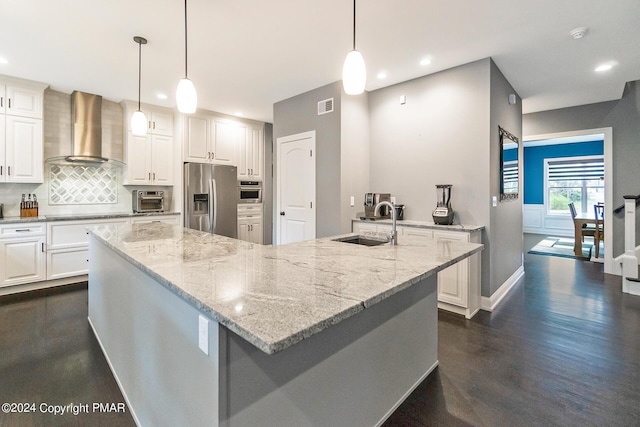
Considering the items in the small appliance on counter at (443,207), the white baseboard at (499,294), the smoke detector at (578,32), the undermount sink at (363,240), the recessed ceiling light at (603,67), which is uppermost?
the recessed ceiling light at (603,67)

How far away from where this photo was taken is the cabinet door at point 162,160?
5016mm

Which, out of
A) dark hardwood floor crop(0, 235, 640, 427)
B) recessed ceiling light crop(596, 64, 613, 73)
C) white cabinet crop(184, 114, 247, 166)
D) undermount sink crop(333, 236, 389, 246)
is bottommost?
dark hardwood floor crop(0, 235, 640, 427)

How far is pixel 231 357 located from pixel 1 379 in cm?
228

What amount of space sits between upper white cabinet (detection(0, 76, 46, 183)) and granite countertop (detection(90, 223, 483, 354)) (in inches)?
115

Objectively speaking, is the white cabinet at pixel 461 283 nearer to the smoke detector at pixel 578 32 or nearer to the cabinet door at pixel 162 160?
the smoke detector at pixel 578 32

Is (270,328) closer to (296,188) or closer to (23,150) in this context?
(296,188)

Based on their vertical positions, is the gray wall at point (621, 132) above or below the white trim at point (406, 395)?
above

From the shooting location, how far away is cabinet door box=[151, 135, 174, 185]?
5016 mm

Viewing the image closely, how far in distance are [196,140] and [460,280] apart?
4558mm

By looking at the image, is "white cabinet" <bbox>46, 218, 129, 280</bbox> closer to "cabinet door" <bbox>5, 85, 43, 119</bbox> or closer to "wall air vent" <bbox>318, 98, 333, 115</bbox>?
"cabinet door" <bbox>5, 85, 43, 119</bbox>

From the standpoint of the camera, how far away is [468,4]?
240 cm

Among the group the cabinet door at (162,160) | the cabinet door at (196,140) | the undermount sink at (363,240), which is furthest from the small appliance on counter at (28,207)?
the undermount sink at (363,240)

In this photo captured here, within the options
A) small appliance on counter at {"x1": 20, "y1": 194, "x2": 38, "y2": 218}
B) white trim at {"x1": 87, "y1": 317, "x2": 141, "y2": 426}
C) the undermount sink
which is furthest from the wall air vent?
small appliance on counter at {"x1": 20, "y1": 194, "x2": 38, "y2": 218}

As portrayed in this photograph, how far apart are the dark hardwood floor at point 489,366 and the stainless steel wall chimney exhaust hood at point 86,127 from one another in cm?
204
